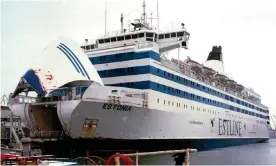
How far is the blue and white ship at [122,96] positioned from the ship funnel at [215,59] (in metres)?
14.6

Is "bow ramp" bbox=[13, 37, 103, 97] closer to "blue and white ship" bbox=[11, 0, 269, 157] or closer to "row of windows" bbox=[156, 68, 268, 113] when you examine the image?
"blue and white ship" bbox=[11, 0, 269, 157]

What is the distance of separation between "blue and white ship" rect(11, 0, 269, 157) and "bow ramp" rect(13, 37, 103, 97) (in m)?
0.05

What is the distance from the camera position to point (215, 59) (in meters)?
50.9

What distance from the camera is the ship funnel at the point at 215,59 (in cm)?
4994

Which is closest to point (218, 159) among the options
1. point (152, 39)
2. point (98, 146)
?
point (98, 146)

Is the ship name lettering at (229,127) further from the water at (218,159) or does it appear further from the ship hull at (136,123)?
the water at (218,159)

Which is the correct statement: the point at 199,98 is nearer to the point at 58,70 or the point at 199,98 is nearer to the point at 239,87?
the point at 58,70

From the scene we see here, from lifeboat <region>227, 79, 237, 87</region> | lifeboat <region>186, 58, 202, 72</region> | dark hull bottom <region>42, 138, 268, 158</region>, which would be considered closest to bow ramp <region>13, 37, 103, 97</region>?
dark hull bottom <region>42, 138, 268, 158</region>

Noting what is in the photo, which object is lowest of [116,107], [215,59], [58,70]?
[116,107]

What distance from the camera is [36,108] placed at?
21.0m

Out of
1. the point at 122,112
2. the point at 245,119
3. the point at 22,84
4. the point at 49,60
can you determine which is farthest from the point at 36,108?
the point at 245,119

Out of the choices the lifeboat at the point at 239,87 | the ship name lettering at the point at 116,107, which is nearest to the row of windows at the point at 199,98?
the lifeboat at the point at 239,87

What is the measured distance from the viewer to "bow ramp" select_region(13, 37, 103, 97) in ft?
62.4

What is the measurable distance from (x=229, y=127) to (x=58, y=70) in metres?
25.9
